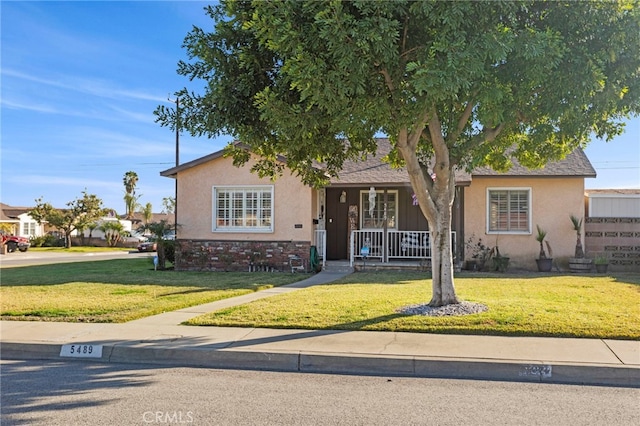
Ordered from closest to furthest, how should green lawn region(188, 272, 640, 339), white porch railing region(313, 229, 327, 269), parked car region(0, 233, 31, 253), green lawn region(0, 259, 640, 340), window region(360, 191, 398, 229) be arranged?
green lawn region(188, 272, 640, 339) < green lawn region(0, 259, 640, 340) < white porch railing region(313, 229, 327, 269) < window region(360, 191, 398, 229) < parked car region(0, 233, 31, 253)

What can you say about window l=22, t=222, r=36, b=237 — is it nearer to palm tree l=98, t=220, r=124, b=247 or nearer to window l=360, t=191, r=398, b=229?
palm tree l=98, t=220, r=124, b=247

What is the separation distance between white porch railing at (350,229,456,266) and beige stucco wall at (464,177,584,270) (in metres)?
1.33

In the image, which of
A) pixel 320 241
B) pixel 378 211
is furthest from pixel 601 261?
pixel 320 241

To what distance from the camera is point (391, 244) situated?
17.9 meters

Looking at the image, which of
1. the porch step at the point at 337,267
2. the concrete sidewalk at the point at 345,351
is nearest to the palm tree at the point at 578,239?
the porch step at the point at 337,267

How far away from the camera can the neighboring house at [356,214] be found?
1717 centimetres

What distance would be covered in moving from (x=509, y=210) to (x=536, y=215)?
2.80 ft

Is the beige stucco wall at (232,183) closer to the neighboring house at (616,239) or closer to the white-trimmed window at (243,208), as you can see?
the white-trimmed window at (243,208)

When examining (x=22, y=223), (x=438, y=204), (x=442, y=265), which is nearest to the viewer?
(x=442, y=265)

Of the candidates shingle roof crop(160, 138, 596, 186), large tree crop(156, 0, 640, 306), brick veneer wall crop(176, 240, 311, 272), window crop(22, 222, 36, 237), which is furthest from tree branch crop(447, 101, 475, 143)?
window crop(22, 222, 36, 237)

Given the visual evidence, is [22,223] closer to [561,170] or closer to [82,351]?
[561,170]

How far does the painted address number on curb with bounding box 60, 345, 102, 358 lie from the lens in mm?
7121

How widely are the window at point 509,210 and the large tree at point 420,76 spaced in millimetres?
7713

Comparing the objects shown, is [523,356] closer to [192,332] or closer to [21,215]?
[192,332]
